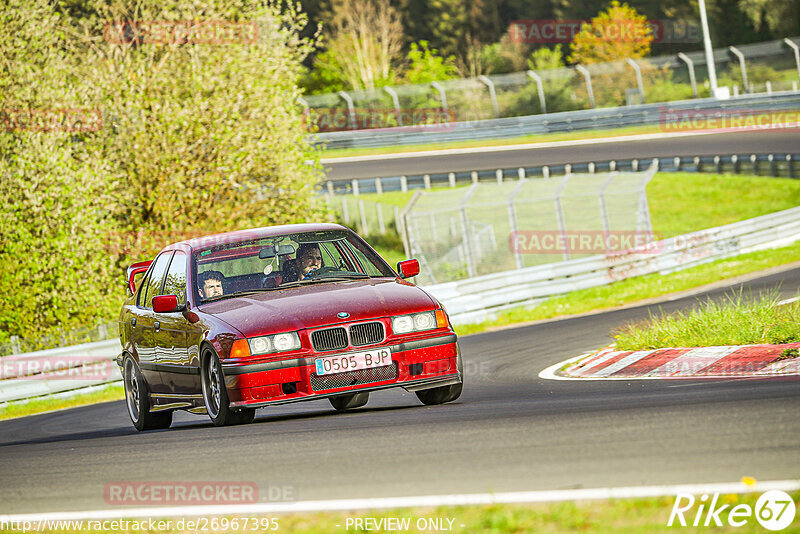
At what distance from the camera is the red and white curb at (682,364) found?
933 cm

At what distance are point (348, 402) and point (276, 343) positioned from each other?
87.0 inches

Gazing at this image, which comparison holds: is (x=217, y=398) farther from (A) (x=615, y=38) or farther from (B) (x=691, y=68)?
(A) (x=615, y=38)

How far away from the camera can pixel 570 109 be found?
57.0m

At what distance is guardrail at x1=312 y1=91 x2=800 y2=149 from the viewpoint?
43.9 meters

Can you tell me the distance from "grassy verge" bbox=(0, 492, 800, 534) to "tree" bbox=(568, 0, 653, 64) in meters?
64.6

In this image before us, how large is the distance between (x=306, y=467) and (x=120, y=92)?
761 inches

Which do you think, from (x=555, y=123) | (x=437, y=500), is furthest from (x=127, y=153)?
(x=555, y=123)

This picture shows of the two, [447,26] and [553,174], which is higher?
[447,26]

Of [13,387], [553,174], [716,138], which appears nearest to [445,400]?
[13,387]

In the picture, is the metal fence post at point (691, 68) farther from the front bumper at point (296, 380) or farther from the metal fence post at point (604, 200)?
the front bumper at point (296, 380)

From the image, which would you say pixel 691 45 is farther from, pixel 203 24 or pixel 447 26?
pixel 203 24

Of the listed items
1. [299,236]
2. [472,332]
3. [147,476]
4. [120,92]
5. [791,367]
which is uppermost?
[120,92]

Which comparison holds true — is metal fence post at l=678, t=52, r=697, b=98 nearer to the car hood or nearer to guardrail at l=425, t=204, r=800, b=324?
guardrail at l=425, t=204, r=800, b=324

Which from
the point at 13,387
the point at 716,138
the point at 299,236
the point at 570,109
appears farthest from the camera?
the point at 570,109
